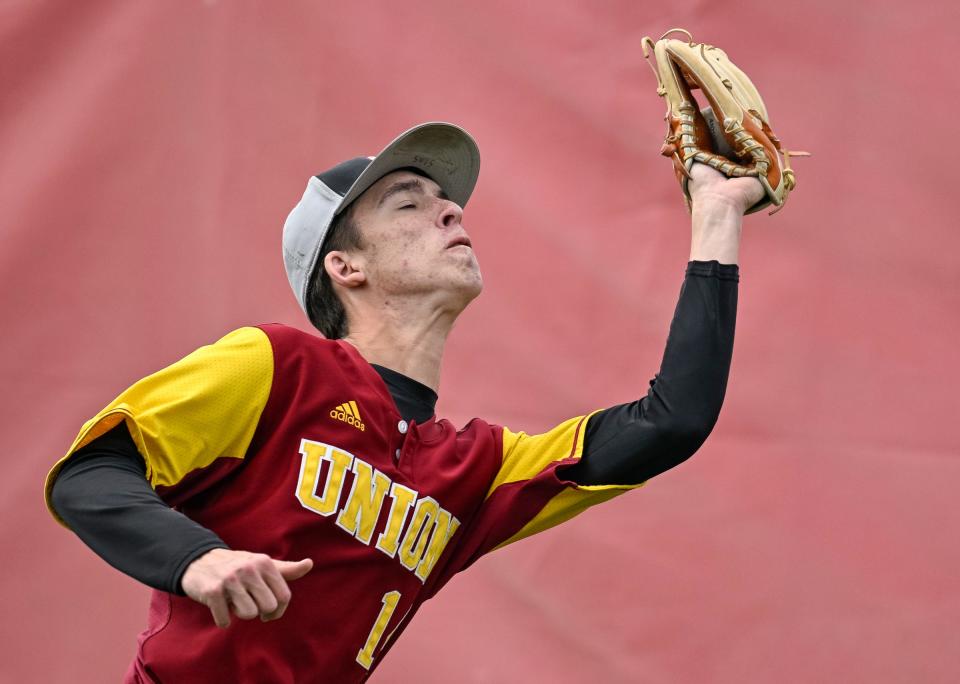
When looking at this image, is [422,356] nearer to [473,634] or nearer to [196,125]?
[473,634]

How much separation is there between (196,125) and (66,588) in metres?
1.00

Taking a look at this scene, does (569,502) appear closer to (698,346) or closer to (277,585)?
(698,346)

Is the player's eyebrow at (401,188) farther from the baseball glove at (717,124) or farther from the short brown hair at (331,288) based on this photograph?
the baseball glove at (717,124)

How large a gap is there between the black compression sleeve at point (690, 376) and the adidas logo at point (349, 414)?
0.35m

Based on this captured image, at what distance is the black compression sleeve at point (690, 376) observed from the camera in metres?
1.71

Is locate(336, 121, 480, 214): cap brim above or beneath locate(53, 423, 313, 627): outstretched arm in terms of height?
above

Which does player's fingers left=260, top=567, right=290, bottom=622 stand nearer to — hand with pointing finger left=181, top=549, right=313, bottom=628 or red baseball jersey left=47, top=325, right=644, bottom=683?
hand with pointing finger left=181, top=549, right=313, bottom=628

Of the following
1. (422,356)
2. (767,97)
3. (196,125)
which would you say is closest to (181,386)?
(422,356)

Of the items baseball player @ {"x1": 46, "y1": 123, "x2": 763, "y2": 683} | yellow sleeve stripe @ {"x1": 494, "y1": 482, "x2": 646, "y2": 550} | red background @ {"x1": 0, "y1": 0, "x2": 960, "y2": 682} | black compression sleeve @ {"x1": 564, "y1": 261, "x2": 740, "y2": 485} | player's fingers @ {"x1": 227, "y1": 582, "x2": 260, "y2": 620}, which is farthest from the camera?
red background @ {"x1": 0, "y1": 0, "x2": 960, "y2": 682}

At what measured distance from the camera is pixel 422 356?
1.89m

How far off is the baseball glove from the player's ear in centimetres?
48

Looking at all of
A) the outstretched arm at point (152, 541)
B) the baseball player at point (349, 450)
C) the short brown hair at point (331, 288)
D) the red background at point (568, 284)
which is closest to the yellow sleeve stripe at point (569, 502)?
the baseball player at point (349, 450)

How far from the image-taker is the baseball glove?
1777 millimetres

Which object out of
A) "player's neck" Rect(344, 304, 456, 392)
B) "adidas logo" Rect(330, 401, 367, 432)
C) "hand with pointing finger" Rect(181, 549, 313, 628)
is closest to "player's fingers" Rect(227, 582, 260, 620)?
"hand with pointing finger" Rect(181, 549, 313, 628)
